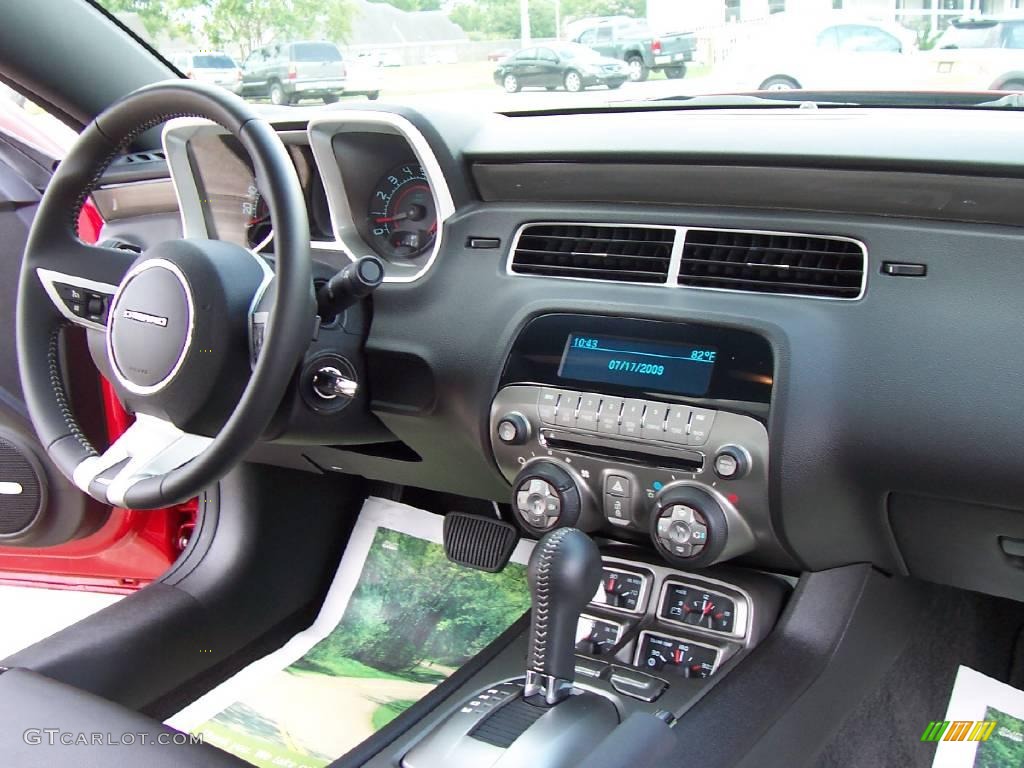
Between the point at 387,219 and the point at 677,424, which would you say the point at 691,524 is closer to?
the point at 677,424

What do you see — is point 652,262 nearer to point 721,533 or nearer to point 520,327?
point 520,327

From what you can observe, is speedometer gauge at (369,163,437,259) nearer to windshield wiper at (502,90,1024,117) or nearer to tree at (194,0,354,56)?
windshield wiper at (502,90,1024,117)

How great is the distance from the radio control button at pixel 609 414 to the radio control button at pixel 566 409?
1.6 inches

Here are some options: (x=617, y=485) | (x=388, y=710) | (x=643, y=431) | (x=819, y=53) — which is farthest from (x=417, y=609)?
(x=819, y=53)

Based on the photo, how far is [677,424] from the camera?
1378mm

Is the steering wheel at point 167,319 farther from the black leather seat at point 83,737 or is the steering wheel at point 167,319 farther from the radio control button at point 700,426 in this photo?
the radio control button at point 700,426

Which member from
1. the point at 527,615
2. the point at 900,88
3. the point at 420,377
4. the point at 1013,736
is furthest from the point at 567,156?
the point at 1013,736

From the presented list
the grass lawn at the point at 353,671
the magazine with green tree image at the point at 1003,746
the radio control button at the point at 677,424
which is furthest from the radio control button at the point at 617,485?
the magazine with green tree image at the point at 1003,746

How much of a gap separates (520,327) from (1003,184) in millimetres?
647

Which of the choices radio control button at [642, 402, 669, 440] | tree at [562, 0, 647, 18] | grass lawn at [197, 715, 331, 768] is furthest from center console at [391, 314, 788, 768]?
tree at [562, 0, 647, 18]

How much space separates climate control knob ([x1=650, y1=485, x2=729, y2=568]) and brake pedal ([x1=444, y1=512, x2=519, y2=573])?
0.61 meters

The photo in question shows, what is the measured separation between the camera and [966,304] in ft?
4.08

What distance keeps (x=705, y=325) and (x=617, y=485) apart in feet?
0.84

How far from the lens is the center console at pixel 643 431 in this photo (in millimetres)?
1363
